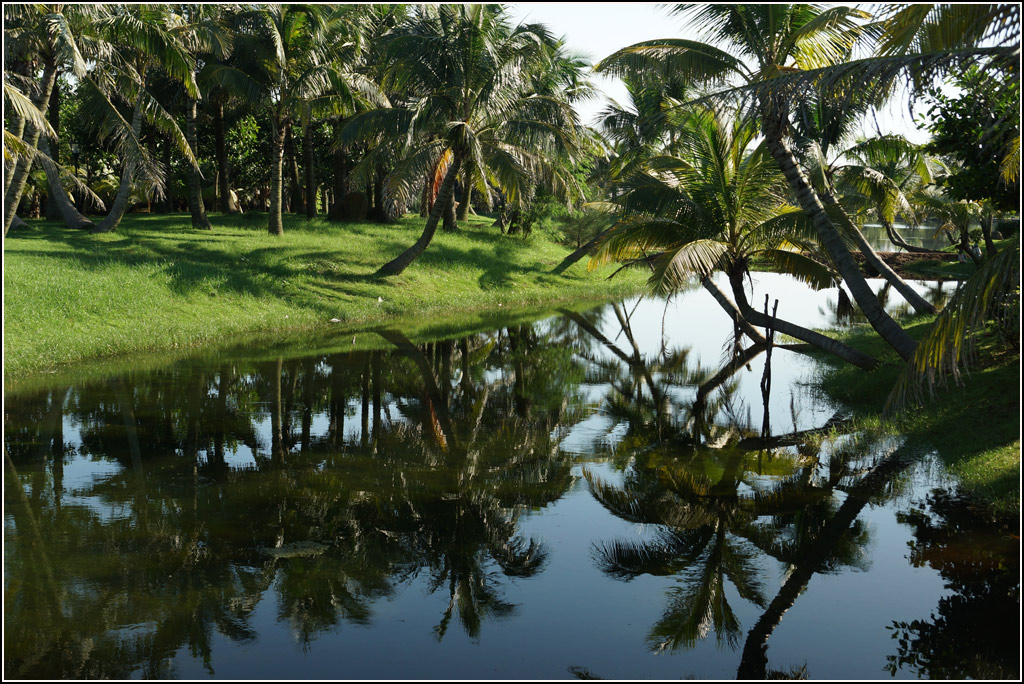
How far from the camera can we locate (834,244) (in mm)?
11031

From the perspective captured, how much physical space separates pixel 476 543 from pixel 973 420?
19.9 feet

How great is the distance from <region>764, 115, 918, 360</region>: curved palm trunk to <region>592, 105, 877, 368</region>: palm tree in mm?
1727

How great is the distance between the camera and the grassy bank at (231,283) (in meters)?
15.7

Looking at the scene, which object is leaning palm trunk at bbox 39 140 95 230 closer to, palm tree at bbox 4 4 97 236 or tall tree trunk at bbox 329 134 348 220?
palm tree at bbox 4 4 97 236

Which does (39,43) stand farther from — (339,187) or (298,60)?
(339,187)

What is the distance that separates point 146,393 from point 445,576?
7.58 meters

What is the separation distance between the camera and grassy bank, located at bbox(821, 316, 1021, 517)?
811 centimetres

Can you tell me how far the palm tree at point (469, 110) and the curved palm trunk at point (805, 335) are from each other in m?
9.09

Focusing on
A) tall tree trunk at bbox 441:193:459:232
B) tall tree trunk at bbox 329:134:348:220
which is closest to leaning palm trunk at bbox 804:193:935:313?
tall tree trunk at bbox 441:193:459:232

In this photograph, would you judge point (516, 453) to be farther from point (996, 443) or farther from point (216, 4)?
point (216, 4)

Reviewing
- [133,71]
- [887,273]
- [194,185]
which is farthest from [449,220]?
[887,273]

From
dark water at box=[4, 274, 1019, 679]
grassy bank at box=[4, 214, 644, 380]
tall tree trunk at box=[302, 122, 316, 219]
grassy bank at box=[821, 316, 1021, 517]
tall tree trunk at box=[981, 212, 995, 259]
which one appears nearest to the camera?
dark water at box=[4, 274, 1019, 679]

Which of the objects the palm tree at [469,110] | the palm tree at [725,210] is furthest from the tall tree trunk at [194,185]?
the palm tree at [725,210]

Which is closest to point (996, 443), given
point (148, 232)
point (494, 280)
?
point (494, 280)
